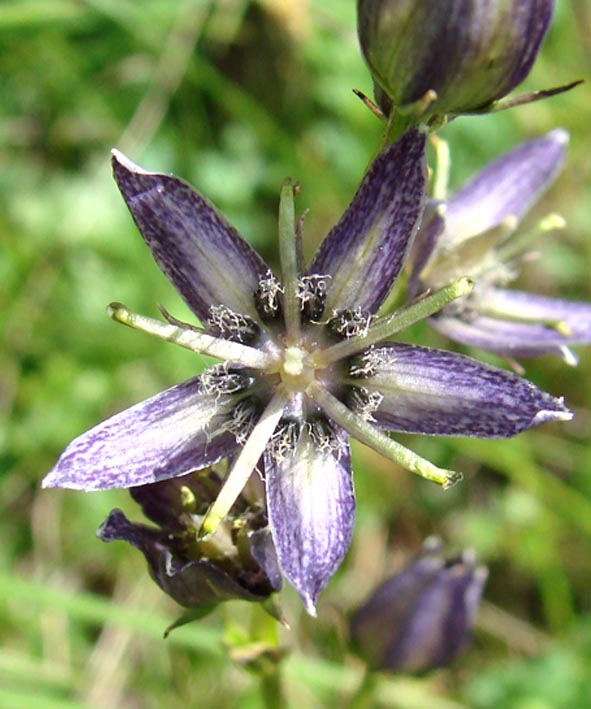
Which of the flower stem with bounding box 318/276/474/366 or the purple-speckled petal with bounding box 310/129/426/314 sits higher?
the purple-speckled petal with bounding box 310/129/426/314

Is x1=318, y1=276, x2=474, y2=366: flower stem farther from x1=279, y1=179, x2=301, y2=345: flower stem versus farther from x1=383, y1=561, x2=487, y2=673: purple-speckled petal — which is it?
x1=383, y1=561, x2=487, y2=673: purple-speckled petal

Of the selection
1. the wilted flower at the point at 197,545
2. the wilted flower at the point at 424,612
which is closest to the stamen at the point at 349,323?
the wilted flower at the point at 197,545

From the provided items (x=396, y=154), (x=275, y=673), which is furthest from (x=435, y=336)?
(x=396, y=154)

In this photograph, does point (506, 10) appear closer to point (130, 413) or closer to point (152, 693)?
point (130, 413)

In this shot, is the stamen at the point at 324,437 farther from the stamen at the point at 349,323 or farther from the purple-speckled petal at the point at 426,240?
the purple-speckled petal at the point at 426,240

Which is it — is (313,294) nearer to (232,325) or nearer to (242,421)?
(232,325)

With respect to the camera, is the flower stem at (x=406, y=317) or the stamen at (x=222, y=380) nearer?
the flower stem at (x=406, y=317)

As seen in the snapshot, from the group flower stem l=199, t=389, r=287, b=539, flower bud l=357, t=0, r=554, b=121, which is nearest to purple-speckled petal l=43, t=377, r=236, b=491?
flower stem l=199, t=389, r=287, b=539
